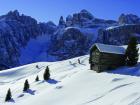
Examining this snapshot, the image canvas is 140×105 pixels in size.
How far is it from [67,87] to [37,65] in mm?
55873

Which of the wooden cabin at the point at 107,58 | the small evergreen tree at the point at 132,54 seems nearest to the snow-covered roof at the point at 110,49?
the wooden cabin at the point at 107,58

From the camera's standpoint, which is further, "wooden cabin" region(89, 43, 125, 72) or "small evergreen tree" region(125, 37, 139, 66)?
"wooden cabin" region(89, 43, 125, 72)

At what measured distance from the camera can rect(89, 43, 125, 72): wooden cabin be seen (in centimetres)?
7350

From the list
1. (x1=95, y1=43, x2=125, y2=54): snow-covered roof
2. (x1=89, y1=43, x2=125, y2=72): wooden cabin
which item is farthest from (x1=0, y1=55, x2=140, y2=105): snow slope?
(x1=95, y1=43, x2=125, y2=54): snow-covered roof

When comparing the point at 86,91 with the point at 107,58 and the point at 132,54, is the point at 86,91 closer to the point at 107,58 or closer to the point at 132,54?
the point at 132,54

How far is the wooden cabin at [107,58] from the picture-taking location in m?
73.5

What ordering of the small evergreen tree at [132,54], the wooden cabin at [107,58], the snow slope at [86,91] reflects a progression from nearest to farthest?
1. the snow slope at [86,91]
2. the small evergreen tree at [132,54]
3. the wooden cabin at [107,58]

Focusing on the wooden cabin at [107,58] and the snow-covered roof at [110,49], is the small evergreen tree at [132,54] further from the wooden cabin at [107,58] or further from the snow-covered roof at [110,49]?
the snow-covered roof at [110,49]

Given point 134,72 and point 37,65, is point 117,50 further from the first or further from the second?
point 37,65

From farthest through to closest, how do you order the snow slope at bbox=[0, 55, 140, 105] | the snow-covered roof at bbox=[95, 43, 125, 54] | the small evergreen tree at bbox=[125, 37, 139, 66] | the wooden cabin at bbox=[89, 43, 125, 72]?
the snow-covered roof at bbox=[95, 43, 125, 54] → the wooden cabin at bbox=[89, 43, 125, 72] → the small evergreen tree at bbox=[125, 37, 139, 66] → the snow slope at bbox=[0, 55, 140, 105]

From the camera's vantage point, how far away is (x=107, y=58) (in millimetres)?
74125

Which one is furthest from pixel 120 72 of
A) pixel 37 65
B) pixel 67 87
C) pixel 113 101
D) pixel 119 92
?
pixel 37 65

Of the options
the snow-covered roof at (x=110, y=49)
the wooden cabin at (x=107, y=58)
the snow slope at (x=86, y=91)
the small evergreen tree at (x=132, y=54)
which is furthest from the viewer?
the snow-covered roof at (x=110, y=49)

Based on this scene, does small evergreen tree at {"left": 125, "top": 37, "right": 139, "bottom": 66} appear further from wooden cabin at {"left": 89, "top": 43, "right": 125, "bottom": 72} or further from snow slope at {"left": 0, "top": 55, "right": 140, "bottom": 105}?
snow slope at {"left": 0, "top": 55, "right": 140, "bottom": 105}
